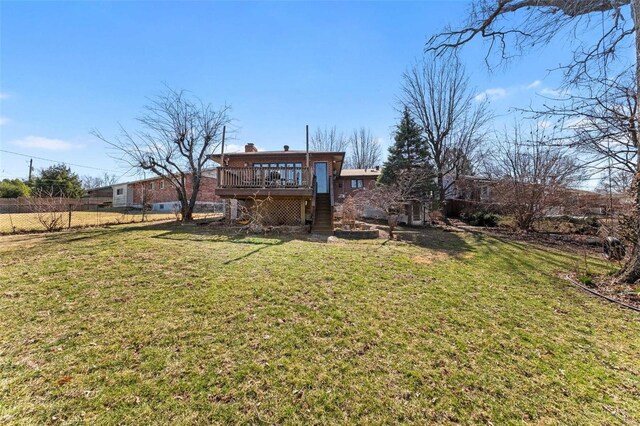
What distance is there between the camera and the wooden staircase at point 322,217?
12.2 m

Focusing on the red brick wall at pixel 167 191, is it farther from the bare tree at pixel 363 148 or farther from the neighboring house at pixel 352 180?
the bare tree at pixel 363 148

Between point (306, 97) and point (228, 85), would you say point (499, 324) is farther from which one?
point (306, 97)

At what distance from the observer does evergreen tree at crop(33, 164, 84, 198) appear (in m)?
26.1

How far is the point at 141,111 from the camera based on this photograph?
13.6 m

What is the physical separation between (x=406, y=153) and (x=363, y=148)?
22.7 metres

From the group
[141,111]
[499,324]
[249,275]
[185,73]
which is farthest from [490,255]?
[141,111]

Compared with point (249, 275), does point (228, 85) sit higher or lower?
higher

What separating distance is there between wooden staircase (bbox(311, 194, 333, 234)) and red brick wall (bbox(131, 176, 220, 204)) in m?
12.7

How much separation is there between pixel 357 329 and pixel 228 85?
12448 millimetres

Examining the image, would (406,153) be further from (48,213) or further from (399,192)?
(48,213)

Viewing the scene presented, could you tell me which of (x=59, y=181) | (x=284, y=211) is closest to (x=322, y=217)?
(x=284, y=211)

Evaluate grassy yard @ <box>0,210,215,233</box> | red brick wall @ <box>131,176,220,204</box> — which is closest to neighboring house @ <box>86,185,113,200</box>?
red brick wall @ <box>131,176,220,204</box>

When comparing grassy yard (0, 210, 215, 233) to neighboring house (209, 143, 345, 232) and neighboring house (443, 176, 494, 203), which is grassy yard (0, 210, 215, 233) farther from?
neighboring house (443, 176, 494, 203)

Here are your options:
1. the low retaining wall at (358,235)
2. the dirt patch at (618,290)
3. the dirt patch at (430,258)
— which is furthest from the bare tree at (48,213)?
the dirt patch at (618,290)
